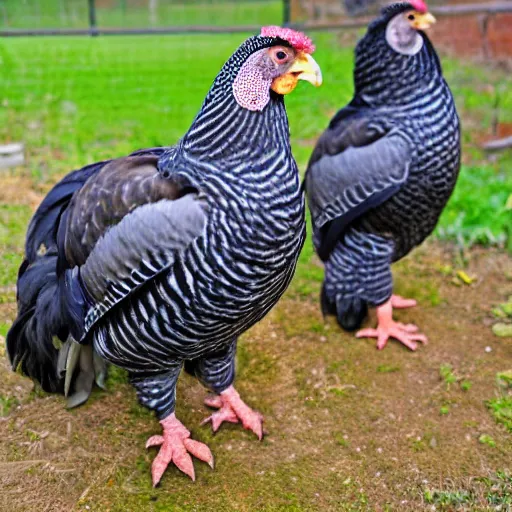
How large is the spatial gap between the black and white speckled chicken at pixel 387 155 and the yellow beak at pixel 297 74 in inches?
46.0

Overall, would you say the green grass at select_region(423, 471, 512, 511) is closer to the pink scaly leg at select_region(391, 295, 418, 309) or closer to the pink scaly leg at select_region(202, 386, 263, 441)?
the pink scaly leg at select_region(202, 386, 263, 441)

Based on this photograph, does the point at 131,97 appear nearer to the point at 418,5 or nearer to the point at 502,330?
the point at 418,5

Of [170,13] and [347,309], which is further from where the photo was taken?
[170,13]

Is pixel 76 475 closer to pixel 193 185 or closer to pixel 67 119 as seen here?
pixel 193 185

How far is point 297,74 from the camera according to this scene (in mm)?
2203

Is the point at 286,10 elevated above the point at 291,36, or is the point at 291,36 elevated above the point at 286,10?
the point at 291,36

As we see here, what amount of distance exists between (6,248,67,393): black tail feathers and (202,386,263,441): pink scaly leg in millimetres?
796

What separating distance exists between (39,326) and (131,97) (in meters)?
5.03

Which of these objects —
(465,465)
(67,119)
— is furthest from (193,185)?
(67,119)

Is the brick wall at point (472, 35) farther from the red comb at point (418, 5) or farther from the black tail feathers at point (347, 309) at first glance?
the black tail feathers at point (347, 309)

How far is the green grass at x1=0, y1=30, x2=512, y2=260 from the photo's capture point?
6348mm

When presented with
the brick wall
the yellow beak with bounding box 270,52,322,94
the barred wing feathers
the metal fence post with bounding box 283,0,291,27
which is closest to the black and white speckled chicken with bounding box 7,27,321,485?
the yellow beak with bounding box 270,52,322,94

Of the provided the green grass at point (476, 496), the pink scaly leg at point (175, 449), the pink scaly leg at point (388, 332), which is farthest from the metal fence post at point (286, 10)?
the green grass at point (476, 496)

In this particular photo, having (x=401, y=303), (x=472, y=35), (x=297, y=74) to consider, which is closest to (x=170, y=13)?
(x=472, y=35)
